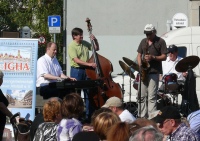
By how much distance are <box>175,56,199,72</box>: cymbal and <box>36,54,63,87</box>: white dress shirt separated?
2.37 metres

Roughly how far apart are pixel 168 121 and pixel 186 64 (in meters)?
6.41

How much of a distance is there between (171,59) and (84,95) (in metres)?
2.74

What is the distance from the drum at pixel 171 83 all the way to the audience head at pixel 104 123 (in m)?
7.07

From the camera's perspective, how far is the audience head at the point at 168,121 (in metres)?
7.88

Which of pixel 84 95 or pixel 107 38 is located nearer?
pixel 84 95

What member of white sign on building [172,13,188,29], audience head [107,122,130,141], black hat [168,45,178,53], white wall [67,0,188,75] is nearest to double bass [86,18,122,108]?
black hat [168,45,178,53]

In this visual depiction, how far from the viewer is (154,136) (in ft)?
20.0

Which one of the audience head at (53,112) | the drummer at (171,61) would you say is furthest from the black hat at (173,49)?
the audience head at (53,112)

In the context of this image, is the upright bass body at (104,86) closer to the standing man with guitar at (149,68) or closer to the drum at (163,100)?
the standing man with guitar at (149,68)

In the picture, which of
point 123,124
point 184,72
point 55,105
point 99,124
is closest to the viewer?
point 123,124

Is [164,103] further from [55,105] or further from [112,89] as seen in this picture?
[55,105]

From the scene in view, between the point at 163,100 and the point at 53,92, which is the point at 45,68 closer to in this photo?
the point at 53,92

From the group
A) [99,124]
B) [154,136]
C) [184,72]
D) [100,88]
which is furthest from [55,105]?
[184,72]

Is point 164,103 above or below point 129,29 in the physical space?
below
